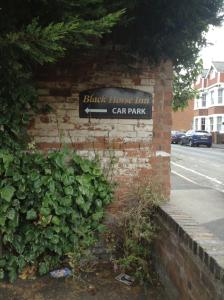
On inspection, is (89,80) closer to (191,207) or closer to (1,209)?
(1,209)

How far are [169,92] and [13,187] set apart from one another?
239cm

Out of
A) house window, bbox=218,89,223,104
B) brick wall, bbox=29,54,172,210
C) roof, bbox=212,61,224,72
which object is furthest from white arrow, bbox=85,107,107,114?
roof, bbox=212,61,224,72

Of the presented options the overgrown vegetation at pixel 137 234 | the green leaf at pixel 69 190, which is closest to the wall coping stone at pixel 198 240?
the overgrown vegetation at pixel 137 234

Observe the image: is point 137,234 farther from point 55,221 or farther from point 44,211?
point 44,211

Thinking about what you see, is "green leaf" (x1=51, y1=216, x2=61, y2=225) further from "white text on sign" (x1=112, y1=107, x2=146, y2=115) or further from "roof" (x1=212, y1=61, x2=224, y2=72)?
"roof" (x1=212, y1=61, x2=224, y2=72)

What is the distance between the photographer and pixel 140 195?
16.0 ft

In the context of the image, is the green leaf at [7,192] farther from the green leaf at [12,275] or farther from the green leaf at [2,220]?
the green leaf at [12,275]

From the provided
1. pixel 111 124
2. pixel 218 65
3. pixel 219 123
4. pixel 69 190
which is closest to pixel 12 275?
pixel 69 190

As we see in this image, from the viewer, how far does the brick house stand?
138 feet

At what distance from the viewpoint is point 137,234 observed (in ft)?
14.8

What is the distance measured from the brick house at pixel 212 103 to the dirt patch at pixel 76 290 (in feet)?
123

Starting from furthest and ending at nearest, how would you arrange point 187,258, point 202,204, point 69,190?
point 202,204
point 69,190
point 187,258

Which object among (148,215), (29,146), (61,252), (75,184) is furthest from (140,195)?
(29,146)

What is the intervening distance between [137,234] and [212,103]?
41493mm
